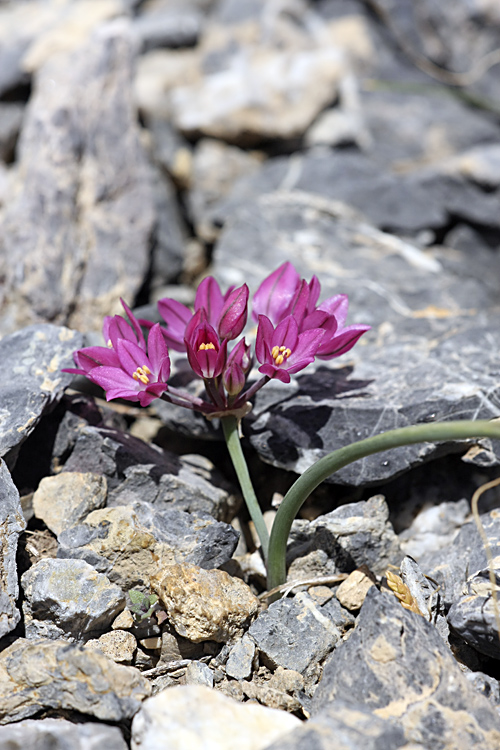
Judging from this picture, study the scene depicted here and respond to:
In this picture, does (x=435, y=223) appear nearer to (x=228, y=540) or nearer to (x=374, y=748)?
(x=228, y=540)

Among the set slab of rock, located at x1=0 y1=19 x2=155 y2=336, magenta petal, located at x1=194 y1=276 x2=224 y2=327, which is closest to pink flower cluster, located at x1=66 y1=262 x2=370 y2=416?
magenta petal, located at x1=194 y1=276 x2=224 y2=327

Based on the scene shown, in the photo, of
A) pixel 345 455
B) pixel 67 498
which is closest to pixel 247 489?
pixel 345 455

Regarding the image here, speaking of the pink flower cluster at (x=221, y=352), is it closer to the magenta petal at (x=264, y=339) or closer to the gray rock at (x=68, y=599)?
the magenta petal at (x=264, y=339)

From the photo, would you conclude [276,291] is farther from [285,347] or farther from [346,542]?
[346,542]

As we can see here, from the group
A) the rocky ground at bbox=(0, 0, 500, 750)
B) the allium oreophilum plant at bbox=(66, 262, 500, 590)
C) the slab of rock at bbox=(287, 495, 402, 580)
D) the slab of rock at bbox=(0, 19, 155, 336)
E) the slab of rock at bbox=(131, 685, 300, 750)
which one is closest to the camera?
the slab of rock at bbox=(131, 685, 300, 750)

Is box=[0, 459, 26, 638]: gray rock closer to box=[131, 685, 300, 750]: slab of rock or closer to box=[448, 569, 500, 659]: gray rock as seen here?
box=[131, 685, 300, 750]: slab of rock

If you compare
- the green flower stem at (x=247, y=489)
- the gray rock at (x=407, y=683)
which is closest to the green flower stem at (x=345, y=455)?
the green flower stem at (x=247, y=489)

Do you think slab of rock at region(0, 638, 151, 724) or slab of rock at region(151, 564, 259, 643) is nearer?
slab of rock at region(0, 638, 151, 724)
